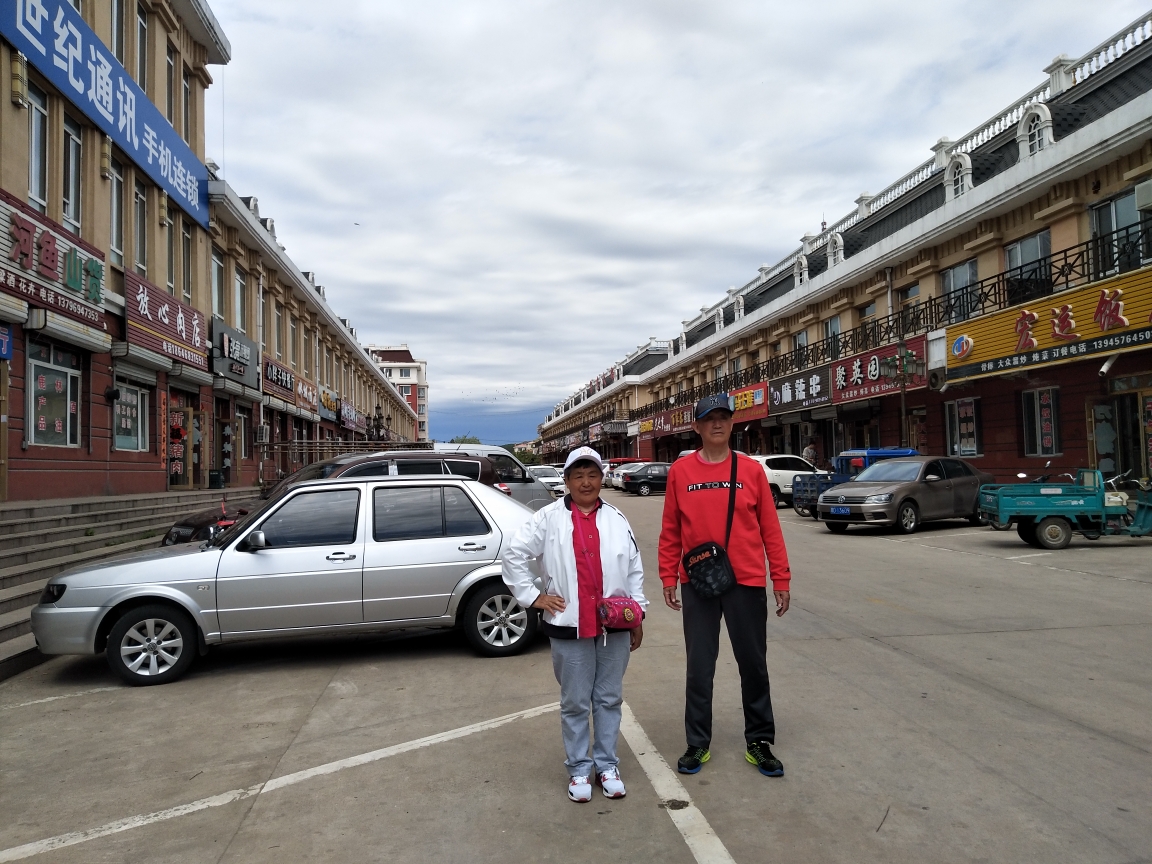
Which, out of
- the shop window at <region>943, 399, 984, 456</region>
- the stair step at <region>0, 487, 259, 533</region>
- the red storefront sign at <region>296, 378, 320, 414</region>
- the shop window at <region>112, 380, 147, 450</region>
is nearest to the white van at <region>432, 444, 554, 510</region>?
the stair step at <region>0, 487, 259, 533</region>

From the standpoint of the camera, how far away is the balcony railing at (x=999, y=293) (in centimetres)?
1673

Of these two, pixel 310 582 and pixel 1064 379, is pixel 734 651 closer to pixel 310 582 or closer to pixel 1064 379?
pixel 310 582

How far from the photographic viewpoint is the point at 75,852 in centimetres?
346

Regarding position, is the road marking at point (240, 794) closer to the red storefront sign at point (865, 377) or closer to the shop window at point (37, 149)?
the shop window at point (37, 149)

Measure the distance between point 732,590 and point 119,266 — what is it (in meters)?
17.7

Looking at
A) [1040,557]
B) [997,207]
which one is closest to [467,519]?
[1040,557]

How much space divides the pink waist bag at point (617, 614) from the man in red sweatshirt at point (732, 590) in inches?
12.5

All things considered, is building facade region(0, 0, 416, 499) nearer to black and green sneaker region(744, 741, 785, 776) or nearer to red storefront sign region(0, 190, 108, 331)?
red storefront sign region(0, 190, 108, 331)

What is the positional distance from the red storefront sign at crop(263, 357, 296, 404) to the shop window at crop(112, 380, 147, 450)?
1038cm

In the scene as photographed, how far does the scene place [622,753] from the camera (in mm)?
4371

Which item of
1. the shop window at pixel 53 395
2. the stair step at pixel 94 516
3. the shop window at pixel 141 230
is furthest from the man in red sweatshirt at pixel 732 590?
the shop window at pixel 141 230

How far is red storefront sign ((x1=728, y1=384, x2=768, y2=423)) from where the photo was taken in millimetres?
33306

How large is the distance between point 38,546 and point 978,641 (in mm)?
10592

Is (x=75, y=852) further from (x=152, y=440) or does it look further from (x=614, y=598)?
(x=152, y=440)
